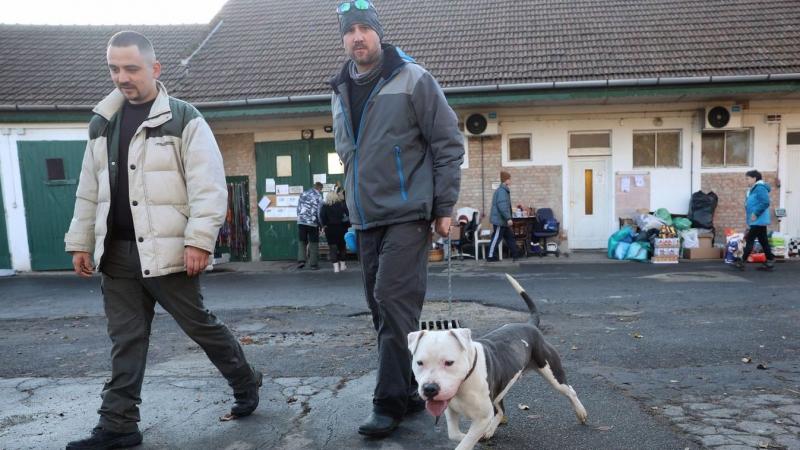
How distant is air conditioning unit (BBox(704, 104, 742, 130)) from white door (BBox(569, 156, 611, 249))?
7.31ft

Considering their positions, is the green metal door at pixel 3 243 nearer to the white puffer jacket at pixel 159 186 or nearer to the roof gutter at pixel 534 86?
the roof gutter at pixel 534 86

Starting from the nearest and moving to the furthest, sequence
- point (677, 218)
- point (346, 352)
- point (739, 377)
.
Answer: point (739, 377), point (346, 352), point (677, 218)

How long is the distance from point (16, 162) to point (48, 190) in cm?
93

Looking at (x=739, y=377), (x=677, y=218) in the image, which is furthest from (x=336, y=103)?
(x=677, y=218)

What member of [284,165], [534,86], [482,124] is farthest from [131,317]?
[284,165]

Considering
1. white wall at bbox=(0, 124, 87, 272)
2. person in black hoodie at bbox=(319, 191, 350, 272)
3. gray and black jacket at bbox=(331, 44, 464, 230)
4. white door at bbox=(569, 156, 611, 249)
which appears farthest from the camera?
white door at bbox=(569, 156, 611, 249)

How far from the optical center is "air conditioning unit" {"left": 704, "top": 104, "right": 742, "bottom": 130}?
473 inches

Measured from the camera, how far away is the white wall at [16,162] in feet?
41.2

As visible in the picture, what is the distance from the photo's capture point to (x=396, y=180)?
322 centimetres

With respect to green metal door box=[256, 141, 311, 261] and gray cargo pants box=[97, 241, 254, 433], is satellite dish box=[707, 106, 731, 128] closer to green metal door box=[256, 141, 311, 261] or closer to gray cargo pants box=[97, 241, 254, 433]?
green metal door box=[256, 141, 311, 261]

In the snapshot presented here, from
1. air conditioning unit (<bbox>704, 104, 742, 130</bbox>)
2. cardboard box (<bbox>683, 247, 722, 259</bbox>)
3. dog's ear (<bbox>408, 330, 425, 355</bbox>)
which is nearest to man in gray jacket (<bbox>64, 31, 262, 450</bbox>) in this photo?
dog's ear (<bbox>408, 330, 425, 355</bbox>)

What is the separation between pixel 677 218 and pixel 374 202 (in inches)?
432

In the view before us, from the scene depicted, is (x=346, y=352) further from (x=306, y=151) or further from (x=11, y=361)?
(x=306, y=151)

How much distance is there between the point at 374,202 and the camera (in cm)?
322
